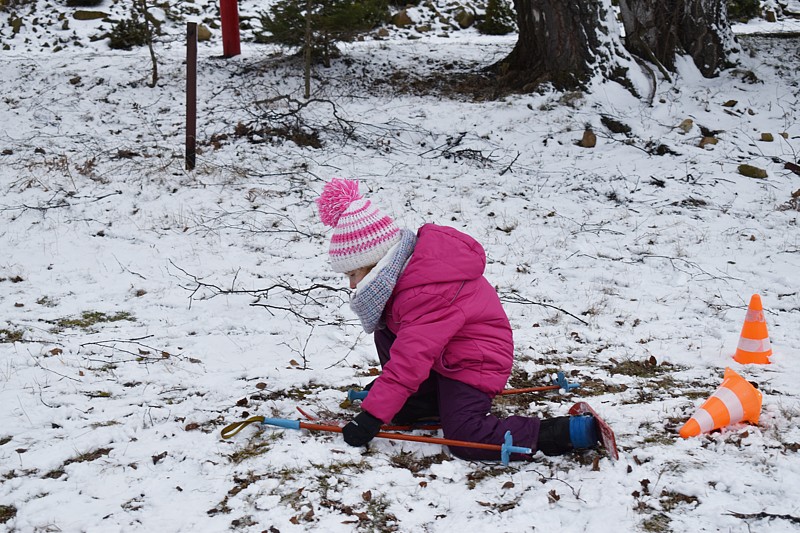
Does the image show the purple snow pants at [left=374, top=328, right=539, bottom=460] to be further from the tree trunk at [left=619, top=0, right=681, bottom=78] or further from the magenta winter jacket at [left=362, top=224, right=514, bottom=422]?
the tree trunk at [left=619, top=0, right=681, bottom=78]

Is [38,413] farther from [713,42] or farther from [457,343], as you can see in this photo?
[713,42]

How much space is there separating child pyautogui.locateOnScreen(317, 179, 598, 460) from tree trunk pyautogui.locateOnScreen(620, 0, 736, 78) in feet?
29.4

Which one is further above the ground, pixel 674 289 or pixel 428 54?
pixel 428 54

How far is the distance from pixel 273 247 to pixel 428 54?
8.50 meters

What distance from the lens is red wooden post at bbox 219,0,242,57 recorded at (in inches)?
518

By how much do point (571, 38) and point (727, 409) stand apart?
28.1ft

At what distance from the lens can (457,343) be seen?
3.26 meters

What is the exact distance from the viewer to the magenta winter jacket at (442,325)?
305 cm

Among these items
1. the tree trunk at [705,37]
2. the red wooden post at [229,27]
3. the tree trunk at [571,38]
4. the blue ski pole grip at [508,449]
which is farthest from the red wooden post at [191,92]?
the tree trunk at [705,37]

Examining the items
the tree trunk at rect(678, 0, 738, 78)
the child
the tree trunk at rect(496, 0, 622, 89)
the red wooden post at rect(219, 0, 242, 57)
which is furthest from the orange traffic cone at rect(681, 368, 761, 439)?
the red wooden post at rect(219, 0, 242, 57)

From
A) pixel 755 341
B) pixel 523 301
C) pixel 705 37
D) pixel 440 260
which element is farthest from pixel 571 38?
pixel 440 260

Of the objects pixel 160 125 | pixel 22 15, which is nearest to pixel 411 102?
pixel 160 125

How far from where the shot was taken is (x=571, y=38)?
10477 millimetres

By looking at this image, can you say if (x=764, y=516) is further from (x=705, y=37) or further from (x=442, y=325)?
(x=705, y=37)
